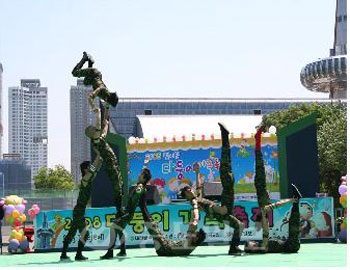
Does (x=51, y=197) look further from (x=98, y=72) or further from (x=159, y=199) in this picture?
(x=98, y=72)

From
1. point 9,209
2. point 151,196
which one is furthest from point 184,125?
point 9,209

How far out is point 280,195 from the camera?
89.5 feet

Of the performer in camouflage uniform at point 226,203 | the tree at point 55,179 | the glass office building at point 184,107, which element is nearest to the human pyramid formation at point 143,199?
the performer in camouflage uniform at point 226,203

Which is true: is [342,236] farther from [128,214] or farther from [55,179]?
[55,179]

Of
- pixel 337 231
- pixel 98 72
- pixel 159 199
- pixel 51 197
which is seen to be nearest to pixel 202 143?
pixel 159 199

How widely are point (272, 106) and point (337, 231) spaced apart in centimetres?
11038

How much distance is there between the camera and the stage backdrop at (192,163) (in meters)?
28.8

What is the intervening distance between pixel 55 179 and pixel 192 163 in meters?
78.8

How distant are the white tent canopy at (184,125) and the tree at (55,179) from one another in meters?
35.3

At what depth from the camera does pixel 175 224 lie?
21938 millimetres

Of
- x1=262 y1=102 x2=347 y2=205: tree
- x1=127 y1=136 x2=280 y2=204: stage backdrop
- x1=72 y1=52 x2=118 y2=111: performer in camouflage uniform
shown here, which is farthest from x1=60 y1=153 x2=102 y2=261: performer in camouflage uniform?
x1=262 y1=102 x2=347 y2=205: tree

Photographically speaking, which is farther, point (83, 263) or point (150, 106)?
point (150, 106)

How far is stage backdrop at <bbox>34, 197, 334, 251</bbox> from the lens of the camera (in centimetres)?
2189

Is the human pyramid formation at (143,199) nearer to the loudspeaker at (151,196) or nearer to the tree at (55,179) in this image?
the loudspeaker at (151,196)
